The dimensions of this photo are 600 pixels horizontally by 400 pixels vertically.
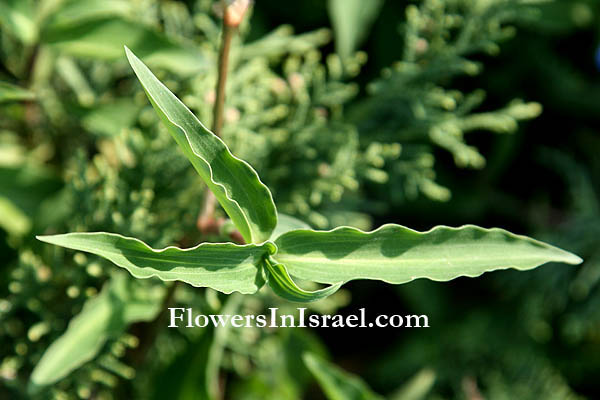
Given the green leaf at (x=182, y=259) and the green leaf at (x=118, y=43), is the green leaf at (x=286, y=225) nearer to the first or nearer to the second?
the green leaf at (x=182, y=259)

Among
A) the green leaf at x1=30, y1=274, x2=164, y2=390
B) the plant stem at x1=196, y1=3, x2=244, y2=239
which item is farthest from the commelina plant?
the green leaf at x1=30, y1=274, x2=164, y2=390

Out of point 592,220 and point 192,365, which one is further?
point 592,220

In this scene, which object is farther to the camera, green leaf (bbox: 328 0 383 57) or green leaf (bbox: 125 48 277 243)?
green leaf (bbox: 328 0 383 57)

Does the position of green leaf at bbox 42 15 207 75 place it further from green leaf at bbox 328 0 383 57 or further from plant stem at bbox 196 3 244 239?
green leaf at bbox 328 0 383 57

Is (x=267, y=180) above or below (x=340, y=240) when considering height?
above

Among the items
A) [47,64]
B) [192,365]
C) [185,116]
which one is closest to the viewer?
[185,116]

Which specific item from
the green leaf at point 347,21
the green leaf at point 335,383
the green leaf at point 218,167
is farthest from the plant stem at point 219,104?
the green leaf at point 347,21

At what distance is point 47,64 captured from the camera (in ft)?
3.88

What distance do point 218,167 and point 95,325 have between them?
35 centimetres

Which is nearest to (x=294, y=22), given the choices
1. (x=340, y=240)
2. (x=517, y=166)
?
(x=517, y=166)

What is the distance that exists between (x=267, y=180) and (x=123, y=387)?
1.53 feet

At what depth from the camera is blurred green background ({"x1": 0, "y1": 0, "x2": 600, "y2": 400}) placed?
996 millimetres

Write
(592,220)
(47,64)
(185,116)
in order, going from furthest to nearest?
(592,220) → (47,64) → (185,116)

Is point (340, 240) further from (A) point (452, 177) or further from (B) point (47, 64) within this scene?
(A) point (452, 177)
